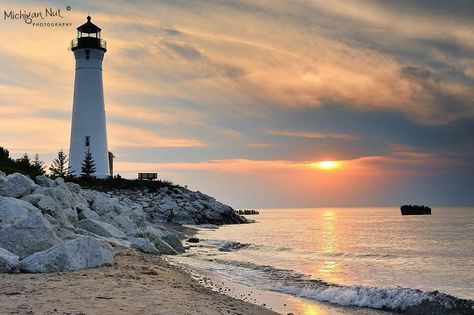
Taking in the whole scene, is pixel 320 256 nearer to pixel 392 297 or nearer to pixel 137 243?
pixel 137 243

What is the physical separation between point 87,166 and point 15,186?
31.4 m

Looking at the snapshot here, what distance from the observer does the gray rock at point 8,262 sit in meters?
9.07

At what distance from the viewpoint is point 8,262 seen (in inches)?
361

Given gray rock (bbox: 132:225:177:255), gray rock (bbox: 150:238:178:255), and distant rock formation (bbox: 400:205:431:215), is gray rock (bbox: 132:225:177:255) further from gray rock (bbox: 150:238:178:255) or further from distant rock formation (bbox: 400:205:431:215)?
distant rock formation (bbox: 400:205:431:215)

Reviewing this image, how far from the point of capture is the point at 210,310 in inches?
298

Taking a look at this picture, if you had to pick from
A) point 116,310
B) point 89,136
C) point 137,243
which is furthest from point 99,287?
point 89,136

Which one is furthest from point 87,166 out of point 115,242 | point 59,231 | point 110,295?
point 110,295

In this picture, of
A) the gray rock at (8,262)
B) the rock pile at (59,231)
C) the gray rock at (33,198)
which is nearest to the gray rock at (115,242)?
the rock pile at (59,231)

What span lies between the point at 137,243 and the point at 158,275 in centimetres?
647

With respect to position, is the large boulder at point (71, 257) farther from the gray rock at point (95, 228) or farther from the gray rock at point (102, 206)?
the gray rock at point (102, 206)

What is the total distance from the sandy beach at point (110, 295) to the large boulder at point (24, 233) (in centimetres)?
167

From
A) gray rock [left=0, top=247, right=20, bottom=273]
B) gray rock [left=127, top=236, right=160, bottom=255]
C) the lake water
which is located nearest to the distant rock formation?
the lake water

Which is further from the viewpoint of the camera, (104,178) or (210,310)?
(104,178)

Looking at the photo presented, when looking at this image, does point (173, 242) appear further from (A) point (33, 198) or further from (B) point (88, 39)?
(B) point (88, 39)
